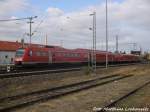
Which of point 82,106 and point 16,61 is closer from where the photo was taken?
point 82,106

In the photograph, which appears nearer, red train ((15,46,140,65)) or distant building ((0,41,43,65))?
red train ((15,46,140,65))

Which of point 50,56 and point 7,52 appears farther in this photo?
point 7,52

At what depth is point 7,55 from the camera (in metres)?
88.0

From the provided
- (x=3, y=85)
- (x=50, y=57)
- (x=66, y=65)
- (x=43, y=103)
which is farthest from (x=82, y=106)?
(x=66, y=65)

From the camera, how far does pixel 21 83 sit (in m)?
27.2

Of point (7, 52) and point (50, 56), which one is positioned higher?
point (7, 52)

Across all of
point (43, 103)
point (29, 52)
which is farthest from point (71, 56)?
point (43, 103)

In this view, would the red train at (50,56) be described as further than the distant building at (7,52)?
No

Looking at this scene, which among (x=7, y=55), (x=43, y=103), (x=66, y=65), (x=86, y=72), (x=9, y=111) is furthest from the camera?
(x=7, y=55)

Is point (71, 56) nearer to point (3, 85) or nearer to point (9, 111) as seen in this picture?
point (3, 85)

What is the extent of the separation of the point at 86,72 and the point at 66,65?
17.7 meters

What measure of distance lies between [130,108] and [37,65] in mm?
36271

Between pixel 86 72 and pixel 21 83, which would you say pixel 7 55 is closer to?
pixel 86 72

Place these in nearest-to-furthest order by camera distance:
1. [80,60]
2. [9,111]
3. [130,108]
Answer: [9,111] < [130,108] < [80,60]
